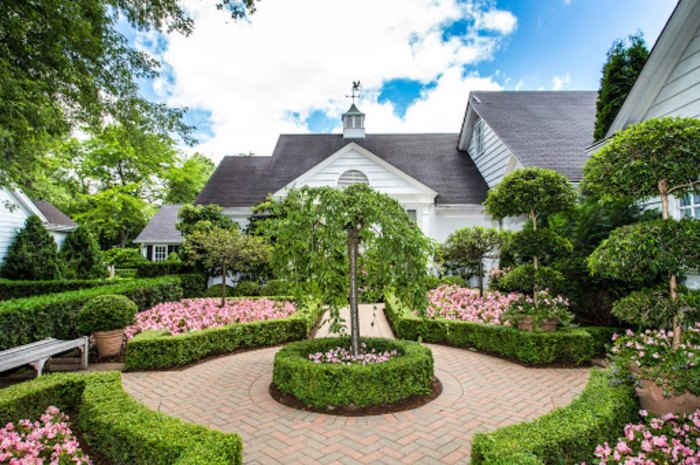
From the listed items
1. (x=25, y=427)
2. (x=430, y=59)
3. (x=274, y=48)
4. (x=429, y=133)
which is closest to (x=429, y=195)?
(x=430, y=59)

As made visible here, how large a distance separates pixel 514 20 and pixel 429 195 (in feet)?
23.1

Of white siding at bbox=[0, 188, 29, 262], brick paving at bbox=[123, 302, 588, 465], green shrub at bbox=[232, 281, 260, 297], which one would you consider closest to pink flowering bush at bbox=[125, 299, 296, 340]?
brick paving at bbox=[123, 302, 588, 465]

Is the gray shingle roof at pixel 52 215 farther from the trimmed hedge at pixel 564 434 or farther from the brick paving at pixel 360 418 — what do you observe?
the trimmed hedge at pixel 564 434

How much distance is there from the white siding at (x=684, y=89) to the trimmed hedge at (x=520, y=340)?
4.19 m

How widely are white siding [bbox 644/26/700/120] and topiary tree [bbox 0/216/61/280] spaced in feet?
70.8

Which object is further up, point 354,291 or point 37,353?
point 354,291

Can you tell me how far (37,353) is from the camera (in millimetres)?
5637

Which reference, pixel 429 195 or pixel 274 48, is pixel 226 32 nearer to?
pixel 274 48

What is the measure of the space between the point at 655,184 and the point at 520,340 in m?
3.40

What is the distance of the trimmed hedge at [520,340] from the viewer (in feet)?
21.2

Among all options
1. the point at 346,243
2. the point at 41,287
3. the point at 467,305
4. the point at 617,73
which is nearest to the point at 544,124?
the point at 617,73

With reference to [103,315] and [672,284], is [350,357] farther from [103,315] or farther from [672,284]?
[103,315]

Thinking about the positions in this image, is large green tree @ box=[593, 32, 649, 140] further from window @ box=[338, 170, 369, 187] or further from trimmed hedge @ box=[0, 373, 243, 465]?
trimmed hedge @ box=[0, 373, 243, 465]

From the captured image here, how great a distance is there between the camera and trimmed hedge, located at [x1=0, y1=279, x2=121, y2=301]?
Result: 11.5m
